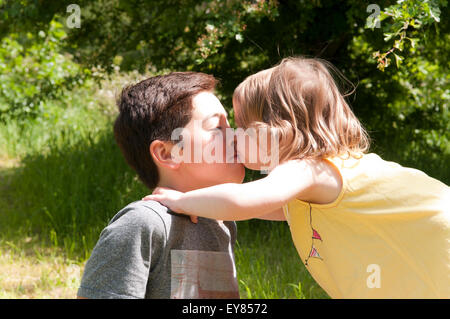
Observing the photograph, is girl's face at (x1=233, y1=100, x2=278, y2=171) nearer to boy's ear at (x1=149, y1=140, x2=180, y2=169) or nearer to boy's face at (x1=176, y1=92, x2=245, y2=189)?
boy's face at (x1=176, y1=92, x2=245, y2=189)

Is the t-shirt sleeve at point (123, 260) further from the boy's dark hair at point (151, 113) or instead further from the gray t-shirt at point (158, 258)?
the boy's dark hair at point (151, 113)

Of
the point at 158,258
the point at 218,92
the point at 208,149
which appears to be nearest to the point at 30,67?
the point at 218,92

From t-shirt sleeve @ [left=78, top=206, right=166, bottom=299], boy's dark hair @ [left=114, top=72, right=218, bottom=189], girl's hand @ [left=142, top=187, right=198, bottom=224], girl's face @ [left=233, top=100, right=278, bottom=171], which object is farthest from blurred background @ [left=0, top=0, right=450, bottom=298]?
t-shirt sleeve @ [left=78, top=206, right=166, bottom=299]

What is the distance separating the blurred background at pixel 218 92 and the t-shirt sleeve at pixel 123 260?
1.48m

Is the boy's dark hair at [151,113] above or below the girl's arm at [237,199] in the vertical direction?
above

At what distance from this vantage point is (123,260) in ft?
5.07

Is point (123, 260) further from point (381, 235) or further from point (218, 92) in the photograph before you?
point (218, 92)

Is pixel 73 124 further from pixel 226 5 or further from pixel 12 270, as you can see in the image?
pixel 226 5

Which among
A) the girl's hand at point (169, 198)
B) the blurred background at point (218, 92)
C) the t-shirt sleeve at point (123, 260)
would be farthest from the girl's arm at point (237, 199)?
the blurred background at point (218, 92)

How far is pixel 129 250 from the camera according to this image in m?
1.55

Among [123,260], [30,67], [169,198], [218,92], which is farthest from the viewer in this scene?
[30,67]

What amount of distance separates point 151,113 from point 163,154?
0.14m

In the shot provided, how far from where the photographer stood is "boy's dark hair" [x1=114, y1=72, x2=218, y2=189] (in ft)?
6.01

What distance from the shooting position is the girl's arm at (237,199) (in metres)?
1.62
